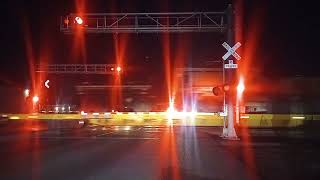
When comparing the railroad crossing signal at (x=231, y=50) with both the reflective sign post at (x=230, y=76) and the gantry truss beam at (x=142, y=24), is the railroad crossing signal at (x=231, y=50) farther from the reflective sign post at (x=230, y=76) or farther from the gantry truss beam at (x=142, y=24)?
the gantry truss beam at (x=142, y=24)

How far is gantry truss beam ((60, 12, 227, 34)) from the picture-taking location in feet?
111

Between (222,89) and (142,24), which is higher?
(142,24)

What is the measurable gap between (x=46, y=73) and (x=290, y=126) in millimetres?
33885

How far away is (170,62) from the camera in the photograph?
60844 mm

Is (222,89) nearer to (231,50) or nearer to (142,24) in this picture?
(231,50)

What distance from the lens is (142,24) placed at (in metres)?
35.2

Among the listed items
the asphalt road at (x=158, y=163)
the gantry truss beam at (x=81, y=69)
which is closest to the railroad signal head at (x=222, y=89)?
the asphalt road at (x=158, y=163)

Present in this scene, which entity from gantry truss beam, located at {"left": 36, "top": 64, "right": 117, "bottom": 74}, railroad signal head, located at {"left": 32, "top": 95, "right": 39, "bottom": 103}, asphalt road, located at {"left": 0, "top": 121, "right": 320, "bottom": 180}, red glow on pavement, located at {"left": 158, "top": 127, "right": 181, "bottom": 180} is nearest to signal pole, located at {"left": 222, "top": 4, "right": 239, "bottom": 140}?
asphalt road, located at {"left": 0, "top": 121, "right": 320, "bottom": 180}

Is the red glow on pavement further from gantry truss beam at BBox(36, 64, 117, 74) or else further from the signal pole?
gantry truss beam at BBox(36, 64, 117, 74)

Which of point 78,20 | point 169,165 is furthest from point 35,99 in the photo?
point 169,165

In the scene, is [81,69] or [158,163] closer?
[158,163]

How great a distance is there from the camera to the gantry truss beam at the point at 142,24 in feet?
111

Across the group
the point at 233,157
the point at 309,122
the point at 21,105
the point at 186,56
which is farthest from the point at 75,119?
the point at 233,157

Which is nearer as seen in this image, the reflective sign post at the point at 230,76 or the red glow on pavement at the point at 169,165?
the red glow on pavement at the point at 169,165
